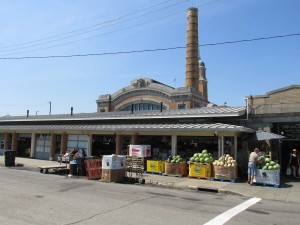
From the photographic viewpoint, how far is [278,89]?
64.3 feet

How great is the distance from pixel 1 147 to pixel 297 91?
30124 mm

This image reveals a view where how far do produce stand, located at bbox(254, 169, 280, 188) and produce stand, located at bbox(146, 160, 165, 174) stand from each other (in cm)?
585

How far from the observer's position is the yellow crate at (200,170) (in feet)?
58.2

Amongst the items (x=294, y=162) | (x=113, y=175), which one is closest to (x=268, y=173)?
(x=294, y=162)

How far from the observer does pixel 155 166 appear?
790 inches

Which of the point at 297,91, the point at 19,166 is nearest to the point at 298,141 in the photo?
the point at 297,91

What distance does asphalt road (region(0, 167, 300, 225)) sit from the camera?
8289 millimetres

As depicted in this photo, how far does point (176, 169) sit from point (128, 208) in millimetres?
9517

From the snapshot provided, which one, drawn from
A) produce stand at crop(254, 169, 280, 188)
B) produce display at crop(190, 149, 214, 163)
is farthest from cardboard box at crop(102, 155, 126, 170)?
produce stand at crop(254, 169, 280, 188)

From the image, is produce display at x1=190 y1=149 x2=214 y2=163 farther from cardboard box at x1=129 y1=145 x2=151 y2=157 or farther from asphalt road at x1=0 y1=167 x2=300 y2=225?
asphalt road at x1=0 y1=167 x2=300 y2=225

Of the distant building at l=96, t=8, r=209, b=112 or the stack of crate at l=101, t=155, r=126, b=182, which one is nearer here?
the stack of crate at l=101, t=155, r=126, b=182

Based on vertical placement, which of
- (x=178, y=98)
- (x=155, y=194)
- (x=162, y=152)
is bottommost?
(x=155, y=194)

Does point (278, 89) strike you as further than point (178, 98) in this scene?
No

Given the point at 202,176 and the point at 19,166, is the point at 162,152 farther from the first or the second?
the point at 19,166
